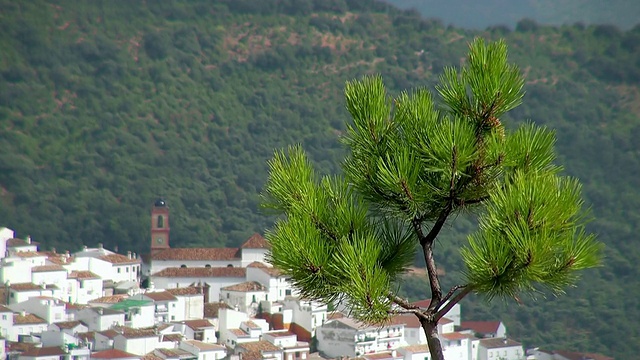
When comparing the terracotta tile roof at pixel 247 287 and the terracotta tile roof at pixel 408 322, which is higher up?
the terracotta tile roof at pixel 247 287

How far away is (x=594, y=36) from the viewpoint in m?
79.6

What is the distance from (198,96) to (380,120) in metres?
68.5

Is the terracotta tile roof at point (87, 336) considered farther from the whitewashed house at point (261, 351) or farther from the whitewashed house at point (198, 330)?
the whitewashed house at point (261, 351)

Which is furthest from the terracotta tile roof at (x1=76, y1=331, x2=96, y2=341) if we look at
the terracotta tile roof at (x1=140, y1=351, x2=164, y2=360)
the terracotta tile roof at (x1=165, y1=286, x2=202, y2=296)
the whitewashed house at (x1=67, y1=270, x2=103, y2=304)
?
the whitewashed house at (x1=67, y1=270, x2=103, y2=304)

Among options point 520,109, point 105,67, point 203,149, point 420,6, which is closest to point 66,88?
point 105,67

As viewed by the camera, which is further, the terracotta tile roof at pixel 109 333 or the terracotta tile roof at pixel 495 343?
the terracotta tile roof at pixel 495 343

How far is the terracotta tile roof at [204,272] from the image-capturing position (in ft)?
118

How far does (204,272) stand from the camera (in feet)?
121

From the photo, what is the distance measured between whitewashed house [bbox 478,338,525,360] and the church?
594 cm

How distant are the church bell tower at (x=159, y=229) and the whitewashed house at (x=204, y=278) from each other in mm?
4768

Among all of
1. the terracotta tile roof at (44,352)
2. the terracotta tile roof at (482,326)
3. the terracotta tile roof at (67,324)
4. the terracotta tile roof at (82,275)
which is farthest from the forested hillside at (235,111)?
the terracotta tile roof at (44,352)

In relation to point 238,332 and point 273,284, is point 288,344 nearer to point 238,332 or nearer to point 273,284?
point 238,332

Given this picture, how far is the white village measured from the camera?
30.0 meters

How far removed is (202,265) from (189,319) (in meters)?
4.83
